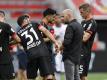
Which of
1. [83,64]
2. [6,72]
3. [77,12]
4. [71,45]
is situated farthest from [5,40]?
[77,12]

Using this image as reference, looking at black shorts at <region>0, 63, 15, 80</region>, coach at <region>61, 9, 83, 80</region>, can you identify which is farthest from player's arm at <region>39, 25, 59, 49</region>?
black shorts at <region>0, 63, 15, 80</region>

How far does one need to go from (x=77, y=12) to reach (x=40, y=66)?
10579mm

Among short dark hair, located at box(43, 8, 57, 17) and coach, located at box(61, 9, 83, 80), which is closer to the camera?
coach, located at box(61, 9, 83, 80)

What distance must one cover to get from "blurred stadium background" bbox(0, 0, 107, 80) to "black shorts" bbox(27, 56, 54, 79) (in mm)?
9093

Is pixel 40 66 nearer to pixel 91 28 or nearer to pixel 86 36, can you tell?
pixel 86 36

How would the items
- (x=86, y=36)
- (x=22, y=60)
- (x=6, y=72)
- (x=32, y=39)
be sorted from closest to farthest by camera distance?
1. (x=6, y=72)
2. (x=32, y=39)
3. (x=86, y=36)
4. (x=22, y=60)

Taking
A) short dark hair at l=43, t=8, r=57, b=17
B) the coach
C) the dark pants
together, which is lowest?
the dark pants

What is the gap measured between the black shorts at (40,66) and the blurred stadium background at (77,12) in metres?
9.09

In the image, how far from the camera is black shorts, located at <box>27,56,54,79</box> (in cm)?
1449

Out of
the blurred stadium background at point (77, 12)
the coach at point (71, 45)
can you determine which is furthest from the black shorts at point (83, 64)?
the blurred stadium background at point (77, 12)

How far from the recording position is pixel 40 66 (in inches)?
574

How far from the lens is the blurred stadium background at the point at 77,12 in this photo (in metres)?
24.7

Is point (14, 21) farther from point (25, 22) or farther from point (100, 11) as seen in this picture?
point (25, 22)

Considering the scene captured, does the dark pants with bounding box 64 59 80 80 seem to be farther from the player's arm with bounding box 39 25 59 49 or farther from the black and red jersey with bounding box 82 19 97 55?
the black and red jersey with bounding box 82 19 97 55
